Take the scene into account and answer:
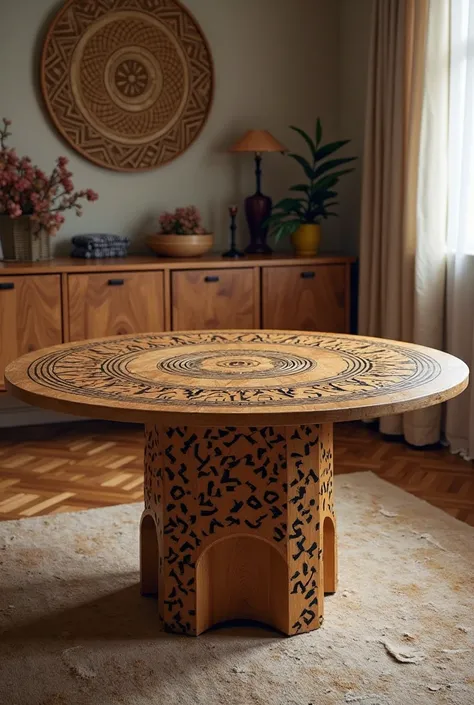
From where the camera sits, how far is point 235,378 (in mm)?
2312

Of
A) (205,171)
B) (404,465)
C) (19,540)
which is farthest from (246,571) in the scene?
(205,171)

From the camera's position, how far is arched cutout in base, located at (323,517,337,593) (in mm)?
2479

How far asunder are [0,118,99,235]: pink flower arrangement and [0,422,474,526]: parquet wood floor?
0.98m

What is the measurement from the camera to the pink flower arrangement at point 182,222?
4531 mm

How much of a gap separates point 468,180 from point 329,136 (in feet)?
4.56

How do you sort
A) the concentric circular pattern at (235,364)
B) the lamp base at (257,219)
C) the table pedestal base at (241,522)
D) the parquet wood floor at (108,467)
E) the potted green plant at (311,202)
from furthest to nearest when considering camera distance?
the lamp base at (257,219) < the potted green plant at (311,202) < the parquet wood floor at (108,467) < the concentric circular pattern at (235,364) < the table pedestal base at (241,522)

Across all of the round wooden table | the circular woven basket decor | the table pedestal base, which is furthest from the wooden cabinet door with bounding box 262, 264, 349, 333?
the table pedestal base

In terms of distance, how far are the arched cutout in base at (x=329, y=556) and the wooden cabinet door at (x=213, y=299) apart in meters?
1.99

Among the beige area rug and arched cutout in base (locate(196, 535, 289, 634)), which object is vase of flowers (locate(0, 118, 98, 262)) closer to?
the beige area rug

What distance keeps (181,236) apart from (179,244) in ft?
0.13

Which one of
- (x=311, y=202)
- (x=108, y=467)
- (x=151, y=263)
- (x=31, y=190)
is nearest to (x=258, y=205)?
(x=311, y=202)

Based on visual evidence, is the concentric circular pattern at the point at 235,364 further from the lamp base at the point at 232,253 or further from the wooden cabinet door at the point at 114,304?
the lamp base at the point at 232,253

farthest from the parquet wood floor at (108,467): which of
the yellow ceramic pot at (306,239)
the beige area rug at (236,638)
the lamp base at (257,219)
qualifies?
the lamp base at (257,219)

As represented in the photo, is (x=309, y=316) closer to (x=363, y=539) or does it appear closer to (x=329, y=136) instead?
(x=329, y=136)
